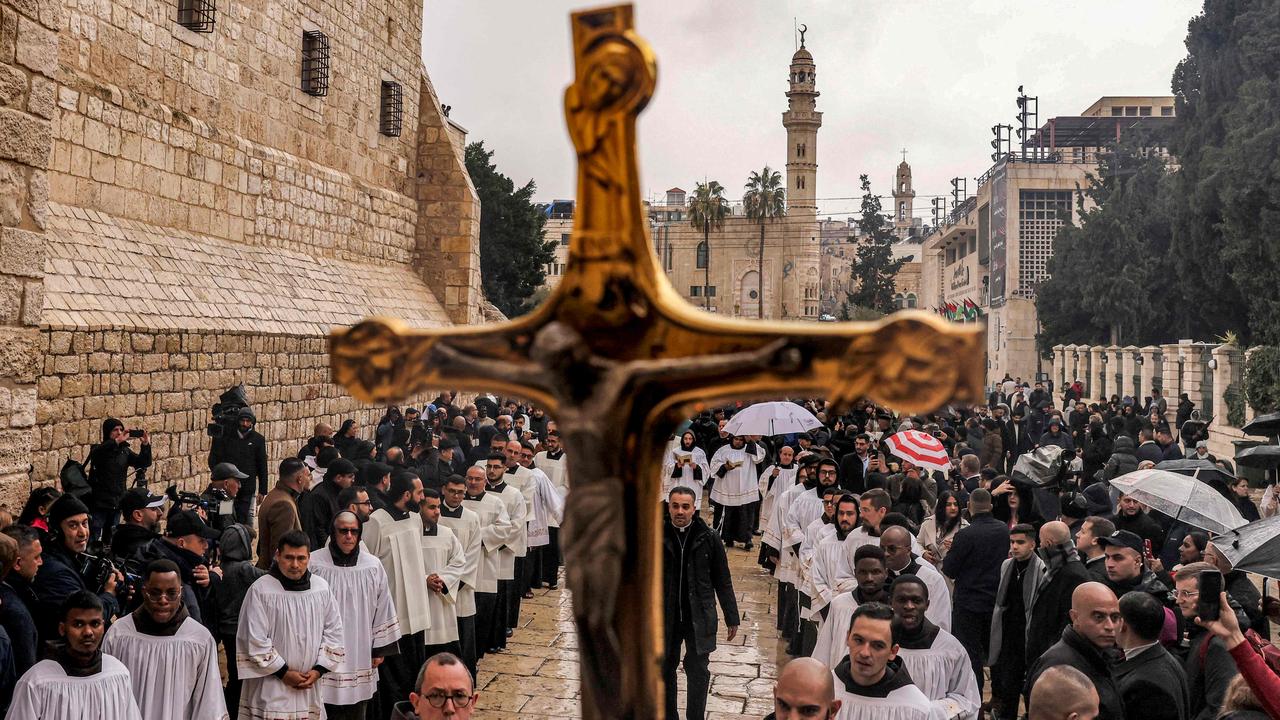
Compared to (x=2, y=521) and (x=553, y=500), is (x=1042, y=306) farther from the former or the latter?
(x=2, y=521)

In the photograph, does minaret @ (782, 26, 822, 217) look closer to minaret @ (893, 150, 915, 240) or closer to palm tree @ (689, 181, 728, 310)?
palm tree @ (689, 181, 728, 310)

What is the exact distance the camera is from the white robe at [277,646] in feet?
18.2

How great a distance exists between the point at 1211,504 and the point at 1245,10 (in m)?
21.1

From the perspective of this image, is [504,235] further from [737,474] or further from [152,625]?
[152,625]

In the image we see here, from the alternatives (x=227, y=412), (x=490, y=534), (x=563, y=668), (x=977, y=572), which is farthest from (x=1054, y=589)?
(x=227, y=412)

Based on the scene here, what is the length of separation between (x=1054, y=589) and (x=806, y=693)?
124 inches

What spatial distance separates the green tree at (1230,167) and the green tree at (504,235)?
68.0ft

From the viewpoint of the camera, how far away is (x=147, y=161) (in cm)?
1384

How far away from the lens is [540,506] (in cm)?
1074

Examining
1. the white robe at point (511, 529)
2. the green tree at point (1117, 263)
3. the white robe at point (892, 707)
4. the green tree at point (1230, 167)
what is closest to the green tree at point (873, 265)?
the green tree at point (1117, 263)

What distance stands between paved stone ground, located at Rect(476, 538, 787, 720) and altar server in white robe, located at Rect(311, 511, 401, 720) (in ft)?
5.08

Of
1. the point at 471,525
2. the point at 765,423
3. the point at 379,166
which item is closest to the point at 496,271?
the point at 379,166

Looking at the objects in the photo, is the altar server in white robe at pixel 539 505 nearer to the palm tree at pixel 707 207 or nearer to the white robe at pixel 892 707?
the white robe at pixel 892 707

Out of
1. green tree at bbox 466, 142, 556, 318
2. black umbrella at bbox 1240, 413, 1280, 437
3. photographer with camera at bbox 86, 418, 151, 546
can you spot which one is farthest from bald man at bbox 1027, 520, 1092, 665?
green tree at bbox 466, 142, 556, 318
